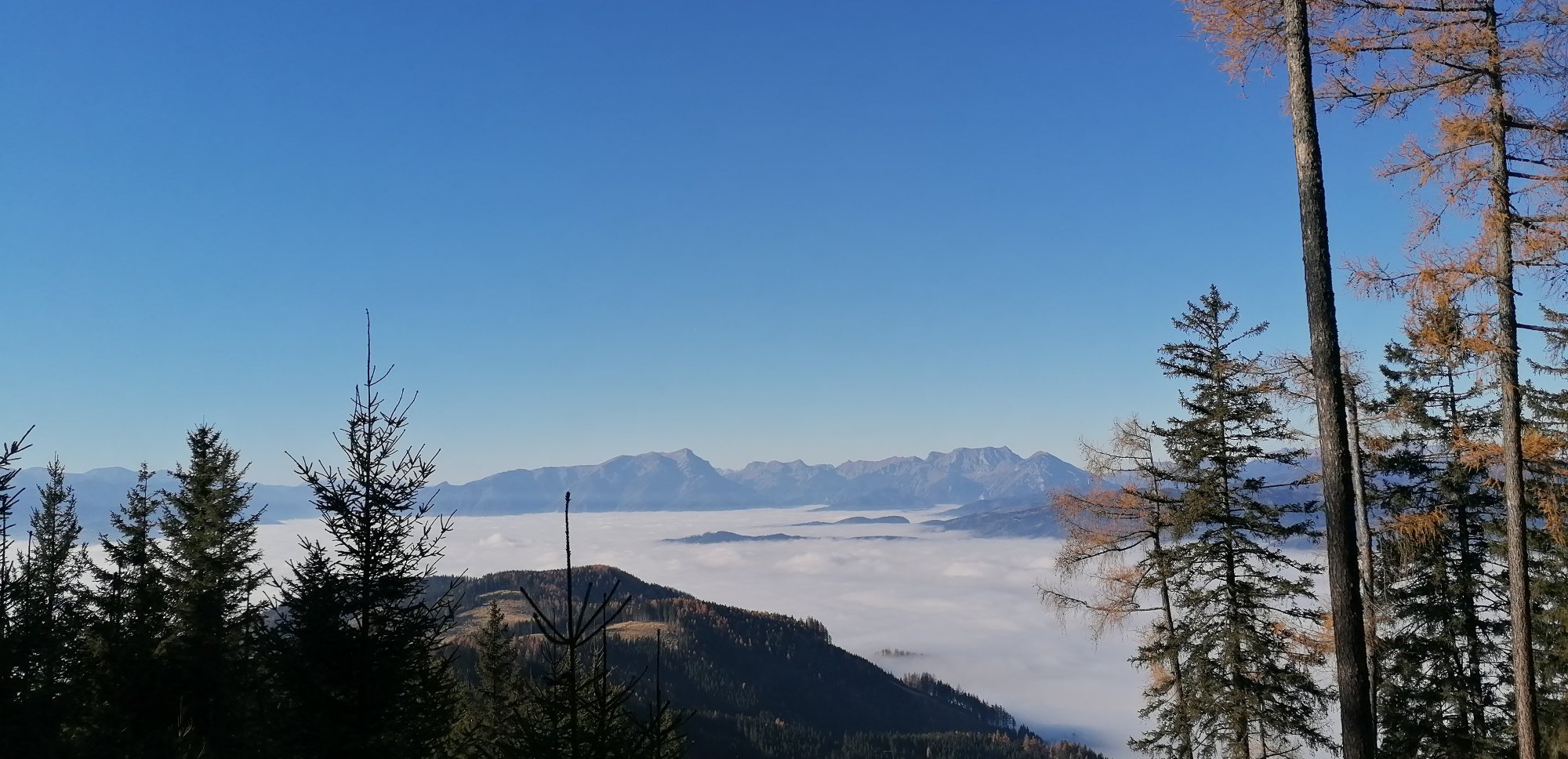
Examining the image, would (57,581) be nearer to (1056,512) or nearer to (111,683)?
(111,683)

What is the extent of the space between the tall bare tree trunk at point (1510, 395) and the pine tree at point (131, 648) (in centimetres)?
2017

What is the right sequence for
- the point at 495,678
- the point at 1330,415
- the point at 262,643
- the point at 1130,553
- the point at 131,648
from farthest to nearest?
the point at 495,678 → the point at 1130,553 → the point at 131,648 → the point at 262,643 → the point at 1330,415

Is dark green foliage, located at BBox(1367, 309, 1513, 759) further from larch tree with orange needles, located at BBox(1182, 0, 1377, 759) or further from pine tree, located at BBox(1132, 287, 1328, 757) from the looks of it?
larch tree with orange needles, located at BBox(1182, 0, 1377, 759)

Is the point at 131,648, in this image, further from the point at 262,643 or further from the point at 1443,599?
the point at 1443,599

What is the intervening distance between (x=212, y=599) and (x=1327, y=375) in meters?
19.1

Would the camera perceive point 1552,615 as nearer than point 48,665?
No

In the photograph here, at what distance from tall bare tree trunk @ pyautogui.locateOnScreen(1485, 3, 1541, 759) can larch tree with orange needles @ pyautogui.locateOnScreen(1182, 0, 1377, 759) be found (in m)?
3.24

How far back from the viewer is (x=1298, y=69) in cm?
902

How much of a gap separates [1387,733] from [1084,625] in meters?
7.55

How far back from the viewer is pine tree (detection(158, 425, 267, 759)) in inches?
592

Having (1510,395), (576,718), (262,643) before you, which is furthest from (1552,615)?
(262,643)

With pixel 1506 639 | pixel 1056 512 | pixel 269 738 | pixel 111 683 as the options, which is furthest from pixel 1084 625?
pixel 111 683

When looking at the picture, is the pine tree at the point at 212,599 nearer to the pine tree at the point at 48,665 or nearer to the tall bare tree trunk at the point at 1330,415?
the pine tree at the point at 48,665

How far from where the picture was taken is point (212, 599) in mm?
16188
